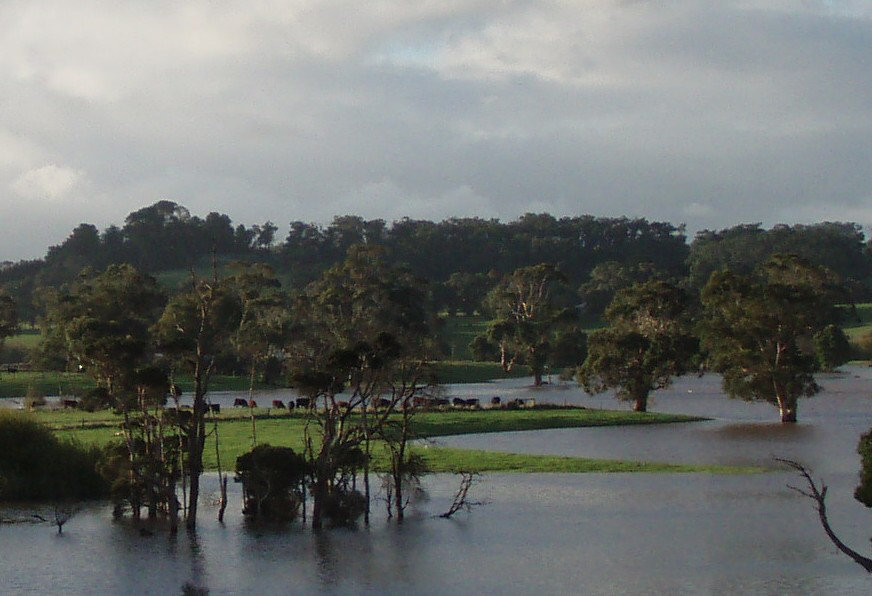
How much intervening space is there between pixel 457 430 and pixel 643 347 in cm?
1688

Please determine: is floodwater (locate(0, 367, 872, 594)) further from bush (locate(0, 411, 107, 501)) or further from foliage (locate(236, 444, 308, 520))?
bush (locate(0, 411, 107, 501))

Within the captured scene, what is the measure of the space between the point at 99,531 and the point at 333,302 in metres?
78.3

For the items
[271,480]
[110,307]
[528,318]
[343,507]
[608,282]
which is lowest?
[343,507]

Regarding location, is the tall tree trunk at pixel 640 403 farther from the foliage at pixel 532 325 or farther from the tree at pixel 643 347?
the foliage at pixel 532 325

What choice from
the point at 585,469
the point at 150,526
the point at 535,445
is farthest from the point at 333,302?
the point at 150,526

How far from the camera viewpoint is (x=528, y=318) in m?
125

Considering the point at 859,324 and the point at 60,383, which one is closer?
the point at 60,383

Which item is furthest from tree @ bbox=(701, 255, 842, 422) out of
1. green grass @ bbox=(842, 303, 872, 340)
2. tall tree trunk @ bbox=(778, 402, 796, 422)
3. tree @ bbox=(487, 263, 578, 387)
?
green grass @ bbox=(842, 303, 872, 340)

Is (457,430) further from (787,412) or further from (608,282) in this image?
(608,282)

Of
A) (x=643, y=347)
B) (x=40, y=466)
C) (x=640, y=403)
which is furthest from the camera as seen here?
(x=640, y=403)

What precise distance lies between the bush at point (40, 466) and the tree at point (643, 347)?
40627 mm

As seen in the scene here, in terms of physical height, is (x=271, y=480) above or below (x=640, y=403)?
below

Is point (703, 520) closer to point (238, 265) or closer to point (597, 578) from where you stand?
point (597, 578)

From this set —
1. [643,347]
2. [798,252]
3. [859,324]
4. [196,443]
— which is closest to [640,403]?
[643,347]
